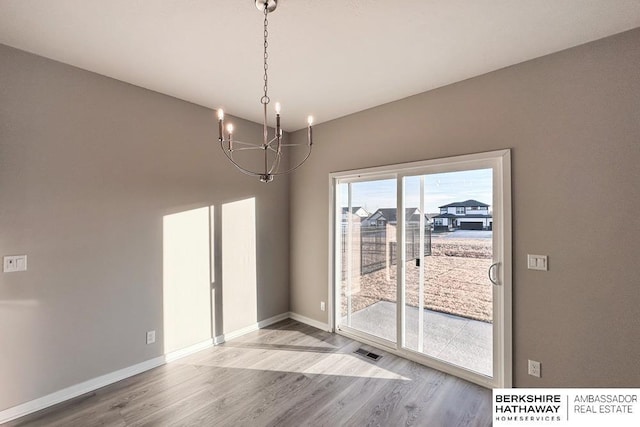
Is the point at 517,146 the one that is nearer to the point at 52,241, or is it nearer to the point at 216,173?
the point at 216,173

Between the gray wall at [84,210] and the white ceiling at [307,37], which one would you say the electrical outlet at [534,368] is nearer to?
the white ceiling at [307,37]

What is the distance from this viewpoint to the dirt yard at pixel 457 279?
257 centimetres

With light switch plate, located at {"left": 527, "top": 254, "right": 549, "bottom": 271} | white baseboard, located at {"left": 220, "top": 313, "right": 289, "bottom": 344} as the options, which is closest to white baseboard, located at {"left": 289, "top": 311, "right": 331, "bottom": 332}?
white baseboard, located at {"left": 220, "top": 313, "right": 289, "bottom": 344}

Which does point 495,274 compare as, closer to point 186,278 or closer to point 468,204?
point 468,204

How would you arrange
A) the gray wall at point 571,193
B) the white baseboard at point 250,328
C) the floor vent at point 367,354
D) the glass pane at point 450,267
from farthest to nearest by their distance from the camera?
the white baseboard at point 250,328 → the floor vent at point 367,354 → the glass pane at point 450,267 → the gray wall at point 571,193

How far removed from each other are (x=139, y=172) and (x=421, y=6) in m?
2.79

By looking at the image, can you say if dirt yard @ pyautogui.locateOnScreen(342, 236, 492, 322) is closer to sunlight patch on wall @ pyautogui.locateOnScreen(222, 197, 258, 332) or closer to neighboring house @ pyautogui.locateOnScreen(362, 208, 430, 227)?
neighboring house @ pyautogui.locateOnScreen(362, 208, 430, 227)

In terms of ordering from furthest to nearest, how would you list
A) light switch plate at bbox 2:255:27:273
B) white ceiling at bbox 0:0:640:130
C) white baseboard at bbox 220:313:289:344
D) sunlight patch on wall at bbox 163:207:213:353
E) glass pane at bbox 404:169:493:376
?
white baseboard at bbox 220:313:289:344 → sunlight patch on wall at bbox 163:207:213:353 → glass pane at bbox 404:169:493:376 → light switch plate at bbox 2:255:27:273 → white ceiling at bbox 0:0:640:130

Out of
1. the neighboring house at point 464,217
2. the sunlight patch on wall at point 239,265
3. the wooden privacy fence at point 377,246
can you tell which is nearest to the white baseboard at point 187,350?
the sunlight patch on wall at point 239,265

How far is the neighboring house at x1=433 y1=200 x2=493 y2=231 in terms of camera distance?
2.54 metres

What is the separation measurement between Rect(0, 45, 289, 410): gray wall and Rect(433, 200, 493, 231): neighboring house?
2.66 meters

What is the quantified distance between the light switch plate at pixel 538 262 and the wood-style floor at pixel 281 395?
1.19m

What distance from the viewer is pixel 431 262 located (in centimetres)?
289

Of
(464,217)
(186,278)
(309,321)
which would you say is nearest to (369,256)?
(464,217)
